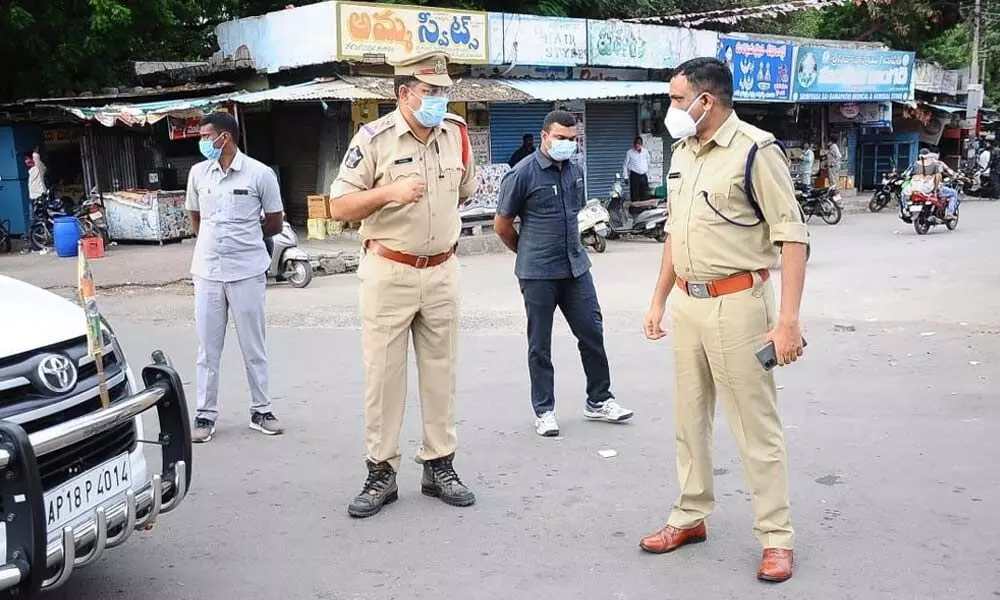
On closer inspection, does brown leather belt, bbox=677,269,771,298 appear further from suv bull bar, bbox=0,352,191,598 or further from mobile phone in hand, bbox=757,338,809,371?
suv bull bar, bbox=0,352,191,598

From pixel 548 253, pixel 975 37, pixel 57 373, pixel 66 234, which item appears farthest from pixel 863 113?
pixel 57 373

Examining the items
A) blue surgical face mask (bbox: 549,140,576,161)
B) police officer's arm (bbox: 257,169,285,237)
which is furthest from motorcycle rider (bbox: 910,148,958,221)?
police officer's arm (bbox: 257,169,285,237)

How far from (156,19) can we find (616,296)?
35.3 ft

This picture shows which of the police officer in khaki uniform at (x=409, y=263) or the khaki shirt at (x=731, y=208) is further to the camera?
the police officer in khaki uniform at (x=409, y=263)

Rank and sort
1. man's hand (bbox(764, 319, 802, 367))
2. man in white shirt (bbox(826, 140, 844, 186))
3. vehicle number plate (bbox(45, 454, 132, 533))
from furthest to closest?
man in white shirt (bbox(826, 140, 844, 186)) → man's hand (bbox(764, 319, 802, 367)) → vehicle number plate (bbox(45, 454, 132, 533))

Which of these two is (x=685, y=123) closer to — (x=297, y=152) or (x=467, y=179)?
(x=467, y=179)

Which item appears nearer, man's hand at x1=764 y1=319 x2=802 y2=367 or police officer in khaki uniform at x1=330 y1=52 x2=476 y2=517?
man's hand at x1=764 y1=319 x2=802 y2=367

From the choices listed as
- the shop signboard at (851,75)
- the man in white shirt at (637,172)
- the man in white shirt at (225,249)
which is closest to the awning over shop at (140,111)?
the man in white shirt at (637,172)

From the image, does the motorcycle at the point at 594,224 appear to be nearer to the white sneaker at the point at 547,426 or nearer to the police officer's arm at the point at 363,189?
the white sneaker at the point at 547,426

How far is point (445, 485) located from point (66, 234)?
1205 cm

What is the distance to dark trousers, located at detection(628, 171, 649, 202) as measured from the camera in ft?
61.0

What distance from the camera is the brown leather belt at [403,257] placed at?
4250 millimetres

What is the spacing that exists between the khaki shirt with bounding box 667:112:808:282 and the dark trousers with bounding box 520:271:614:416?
2.01 meters

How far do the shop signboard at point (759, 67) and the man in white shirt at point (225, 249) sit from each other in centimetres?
1669
